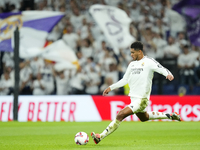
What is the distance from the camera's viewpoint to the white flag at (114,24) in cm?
1717

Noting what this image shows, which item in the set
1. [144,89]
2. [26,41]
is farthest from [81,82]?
[144,89]

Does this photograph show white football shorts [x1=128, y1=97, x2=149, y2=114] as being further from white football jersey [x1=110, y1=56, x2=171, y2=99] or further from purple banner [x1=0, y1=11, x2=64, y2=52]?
purple banner [x1=0, y1=11, x2=64, y2=52]

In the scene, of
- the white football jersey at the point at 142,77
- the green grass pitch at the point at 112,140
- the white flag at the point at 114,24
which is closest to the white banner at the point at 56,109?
the white flag at the point at 114,24

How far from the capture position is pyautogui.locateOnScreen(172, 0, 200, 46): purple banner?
57.5ft

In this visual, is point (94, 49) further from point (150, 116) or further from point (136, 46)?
point (136, 46)

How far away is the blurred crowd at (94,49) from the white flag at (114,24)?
16.8 inches

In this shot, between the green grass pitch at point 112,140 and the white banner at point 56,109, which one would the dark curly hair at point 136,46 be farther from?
the white banner at point 56,109

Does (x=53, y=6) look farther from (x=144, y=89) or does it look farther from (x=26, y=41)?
(x=144, y=89)

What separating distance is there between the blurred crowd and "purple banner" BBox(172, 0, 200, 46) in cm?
51

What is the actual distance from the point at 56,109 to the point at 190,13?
23.5ft

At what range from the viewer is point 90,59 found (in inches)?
663

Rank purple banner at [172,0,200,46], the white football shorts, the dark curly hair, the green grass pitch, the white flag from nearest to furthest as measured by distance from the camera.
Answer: the green grass pitch < the white football shorts < the dark curly hair < the white flag < purple banner at [172,0,200,46]

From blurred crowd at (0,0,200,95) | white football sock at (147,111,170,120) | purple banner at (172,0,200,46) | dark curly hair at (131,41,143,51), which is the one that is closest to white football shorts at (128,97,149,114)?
white football sock at (147,111,170,120)

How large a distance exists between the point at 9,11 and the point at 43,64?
3.33 metres
